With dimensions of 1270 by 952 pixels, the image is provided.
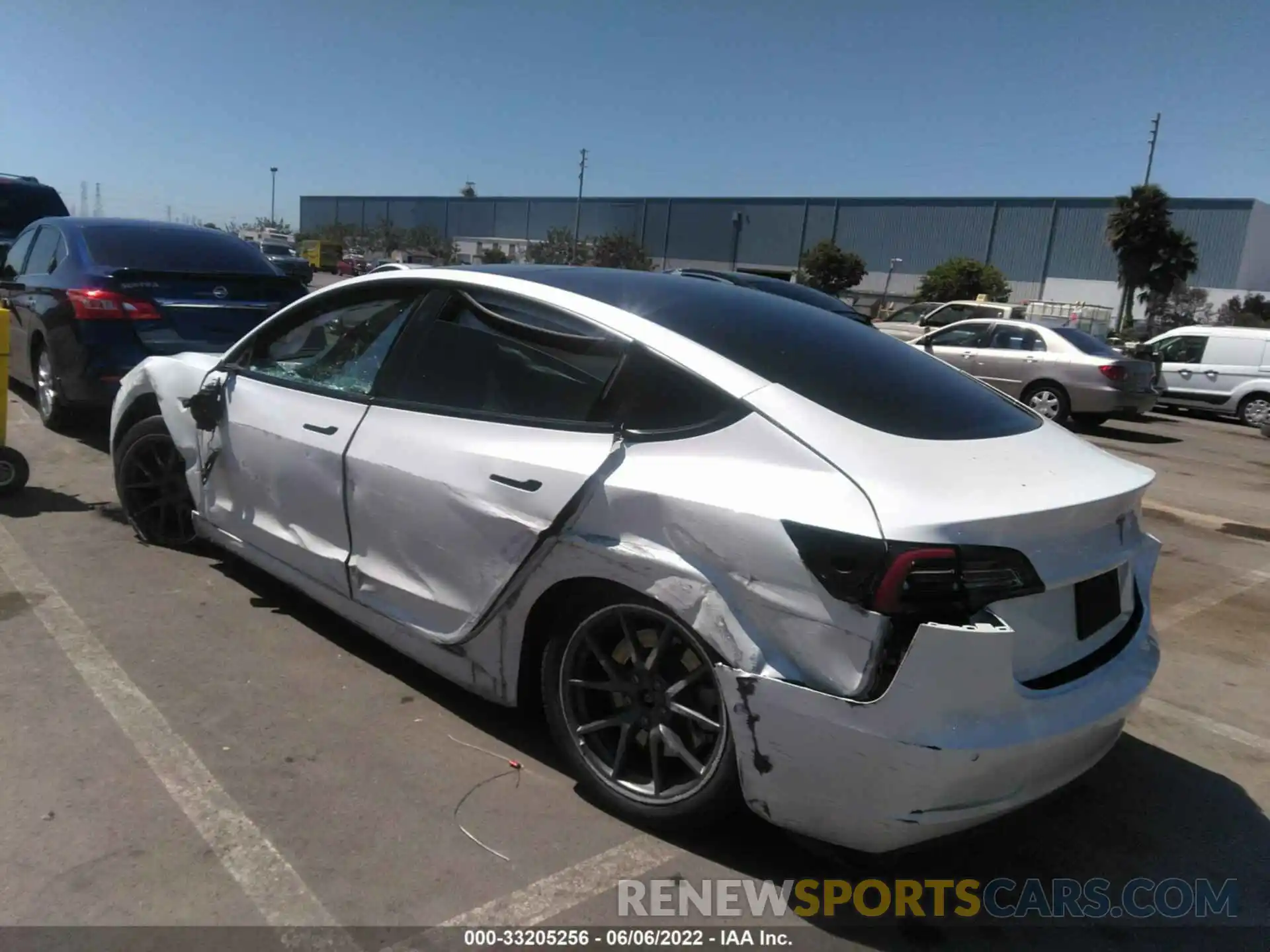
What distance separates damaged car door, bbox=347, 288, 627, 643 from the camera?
9.82ft

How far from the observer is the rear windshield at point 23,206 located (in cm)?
1493

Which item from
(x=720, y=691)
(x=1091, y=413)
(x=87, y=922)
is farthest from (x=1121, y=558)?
(x=1091, y=413)

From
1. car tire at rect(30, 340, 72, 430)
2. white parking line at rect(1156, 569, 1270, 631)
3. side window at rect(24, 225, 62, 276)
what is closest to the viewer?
white parking line at rect(1156, 569, 1270, 631)

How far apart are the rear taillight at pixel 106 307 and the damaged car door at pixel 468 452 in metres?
4.20

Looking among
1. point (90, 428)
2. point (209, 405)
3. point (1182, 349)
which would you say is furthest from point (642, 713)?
point (1182, 349)

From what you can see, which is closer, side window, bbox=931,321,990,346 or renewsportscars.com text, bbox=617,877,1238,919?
renewsportscars.com text, bbox=617,877,1238,919

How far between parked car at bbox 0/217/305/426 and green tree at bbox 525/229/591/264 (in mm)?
50158

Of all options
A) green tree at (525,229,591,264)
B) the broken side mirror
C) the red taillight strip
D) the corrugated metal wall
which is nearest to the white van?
the broken side mirror

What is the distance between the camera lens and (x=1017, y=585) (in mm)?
2408

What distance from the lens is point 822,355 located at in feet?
10.3

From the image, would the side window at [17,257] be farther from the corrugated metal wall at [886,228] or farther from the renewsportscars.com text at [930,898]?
the corrugated metal wall at [886,228]

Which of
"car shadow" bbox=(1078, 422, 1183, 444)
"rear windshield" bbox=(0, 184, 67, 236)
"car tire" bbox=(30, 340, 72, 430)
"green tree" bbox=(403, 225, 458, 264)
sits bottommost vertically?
"car shadow" bbox=(1078, 422, 1183, 444)

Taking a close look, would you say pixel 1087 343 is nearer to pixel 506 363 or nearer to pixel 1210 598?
pixel 1210 598

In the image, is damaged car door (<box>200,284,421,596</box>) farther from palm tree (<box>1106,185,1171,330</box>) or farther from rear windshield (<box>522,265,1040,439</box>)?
palm tree (<box>1106,185,1171,330</box>)
